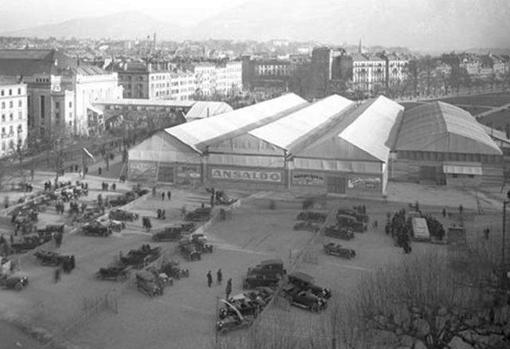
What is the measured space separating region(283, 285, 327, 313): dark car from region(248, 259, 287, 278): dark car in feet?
2.22

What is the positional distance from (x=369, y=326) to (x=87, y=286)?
3.97 m

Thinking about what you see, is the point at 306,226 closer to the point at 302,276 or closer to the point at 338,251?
the point at 338,251

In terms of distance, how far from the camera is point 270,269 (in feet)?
28.8

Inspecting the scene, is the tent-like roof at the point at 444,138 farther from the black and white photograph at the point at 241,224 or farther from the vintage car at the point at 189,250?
the vintage car at the point at 189,250

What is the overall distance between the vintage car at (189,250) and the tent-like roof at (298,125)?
5.26 metres

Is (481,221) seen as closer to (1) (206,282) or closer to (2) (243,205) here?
(2) (243,205)

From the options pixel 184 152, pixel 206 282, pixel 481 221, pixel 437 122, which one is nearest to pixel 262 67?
pixel 437 122

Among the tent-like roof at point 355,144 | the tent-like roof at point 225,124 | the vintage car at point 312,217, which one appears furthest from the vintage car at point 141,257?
the tent-like roof at point 225,124

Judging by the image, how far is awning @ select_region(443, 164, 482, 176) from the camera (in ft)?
50.6

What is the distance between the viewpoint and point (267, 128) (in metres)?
16.3

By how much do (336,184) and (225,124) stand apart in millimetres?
5294

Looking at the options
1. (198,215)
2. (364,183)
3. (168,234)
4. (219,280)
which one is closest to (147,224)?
(168,234)

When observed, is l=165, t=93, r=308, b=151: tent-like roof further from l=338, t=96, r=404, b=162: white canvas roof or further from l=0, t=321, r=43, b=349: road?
l=0, t=321, r=43, b=349: road

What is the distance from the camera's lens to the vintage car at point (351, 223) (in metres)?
11.5
